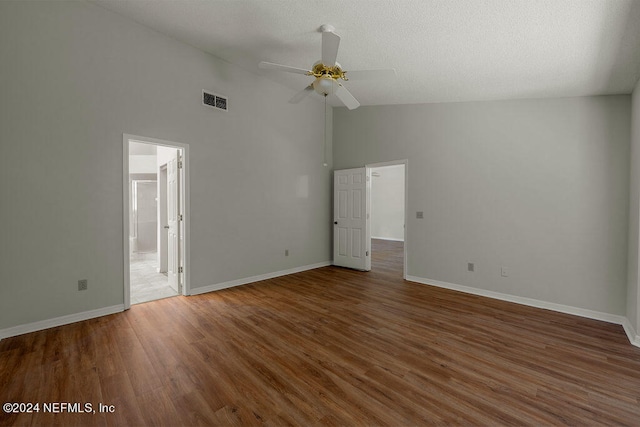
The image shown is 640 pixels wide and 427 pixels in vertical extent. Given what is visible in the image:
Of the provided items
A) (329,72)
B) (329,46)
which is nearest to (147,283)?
(329,72)

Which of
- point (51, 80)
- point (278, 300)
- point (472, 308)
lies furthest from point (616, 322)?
point (51, 80)

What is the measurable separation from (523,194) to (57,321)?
582 cm

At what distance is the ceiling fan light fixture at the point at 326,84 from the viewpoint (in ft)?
9.77

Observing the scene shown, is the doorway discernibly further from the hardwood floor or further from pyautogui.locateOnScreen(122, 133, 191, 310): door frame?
pyautogui.locateOnScreen(122, 133, 191, 310): door frame

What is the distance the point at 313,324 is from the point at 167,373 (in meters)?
1.44

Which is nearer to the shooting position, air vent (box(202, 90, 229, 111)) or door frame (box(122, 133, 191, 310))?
door frame (box(122, 133, 191, 310))

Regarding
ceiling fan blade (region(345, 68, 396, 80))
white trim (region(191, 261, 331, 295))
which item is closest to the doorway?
white trim (region(191, 261, 331, 295))

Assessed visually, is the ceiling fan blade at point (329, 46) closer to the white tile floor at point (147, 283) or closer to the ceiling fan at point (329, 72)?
the ceiling fan at point (329, 72)

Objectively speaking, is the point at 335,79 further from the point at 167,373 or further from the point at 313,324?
the point at 167,373

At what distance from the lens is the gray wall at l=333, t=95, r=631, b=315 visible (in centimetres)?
333

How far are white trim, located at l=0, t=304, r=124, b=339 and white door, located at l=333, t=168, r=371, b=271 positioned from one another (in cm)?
391

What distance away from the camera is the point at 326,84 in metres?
3.02

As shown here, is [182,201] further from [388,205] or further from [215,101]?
[388,205]

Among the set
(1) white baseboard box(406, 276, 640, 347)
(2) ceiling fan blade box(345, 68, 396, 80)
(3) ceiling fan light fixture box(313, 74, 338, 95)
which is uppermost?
(2) ceiling fan blade box(345, 68, 396, 80)
